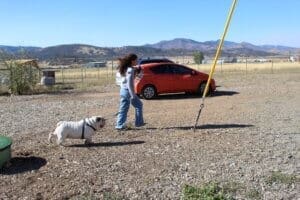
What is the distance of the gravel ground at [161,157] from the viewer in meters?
7.80

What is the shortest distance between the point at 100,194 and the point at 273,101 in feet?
41.5

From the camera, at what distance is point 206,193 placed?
7.29 m

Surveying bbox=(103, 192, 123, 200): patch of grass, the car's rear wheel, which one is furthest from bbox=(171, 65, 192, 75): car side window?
bbox=(103, 192, 123, 200): patch of grass

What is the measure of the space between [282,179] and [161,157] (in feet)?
7.51

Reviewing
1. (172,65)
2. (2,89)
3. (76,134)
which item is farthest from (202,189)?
(2,89)

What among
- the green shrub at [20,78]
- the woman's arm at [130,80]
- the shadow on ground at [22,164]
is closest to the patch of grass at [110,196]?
the shadow on ground at [22,164]

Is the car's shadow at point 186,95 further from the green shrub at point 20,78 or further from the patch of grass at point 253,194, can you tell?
the patch of grass at point 253,194

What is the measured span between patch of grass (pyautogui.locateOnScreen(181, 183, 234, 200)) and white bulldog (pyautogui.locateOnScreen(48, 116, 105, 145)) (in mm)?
3555

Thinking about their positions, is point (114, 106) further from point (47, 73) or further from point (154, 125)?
point (47, 73)

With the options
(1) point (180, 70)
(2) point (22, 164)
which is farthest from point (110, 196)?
(1) point (180, 70)

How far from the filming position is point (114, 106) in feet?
62.1

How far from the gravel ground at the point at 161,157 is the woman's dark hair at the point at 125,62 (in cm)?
137

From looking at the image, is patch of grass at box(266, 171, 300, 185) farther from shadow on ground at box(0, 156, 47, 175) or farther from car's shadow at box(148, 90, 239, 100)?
car's shadow at box(148, 90, 239, 100)

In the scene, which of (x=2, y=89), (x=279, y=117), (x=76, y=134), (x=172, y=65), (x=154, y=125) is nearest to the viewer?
(x=76, y=134)
